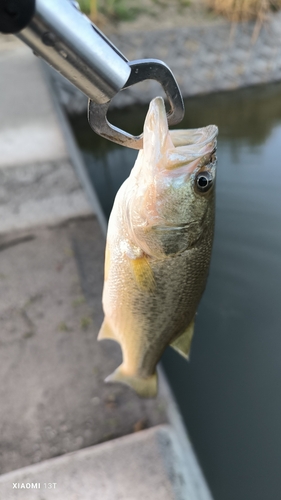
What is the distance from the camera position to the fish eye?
1092mm

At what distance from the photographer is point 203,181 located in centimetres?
110

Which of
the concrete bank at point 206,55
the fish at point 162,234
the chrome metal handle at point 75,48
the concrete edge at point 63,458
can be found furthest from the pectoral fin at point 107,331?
the concrete bank at point 206,55

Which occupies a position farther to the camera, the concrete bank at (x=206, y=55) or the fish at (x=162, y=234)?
the concrete bank at (x=206, y=55)

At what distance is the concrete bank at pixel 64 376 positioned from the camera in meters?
1.67

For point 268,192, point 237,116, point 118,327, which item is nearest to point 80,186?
point 118,327

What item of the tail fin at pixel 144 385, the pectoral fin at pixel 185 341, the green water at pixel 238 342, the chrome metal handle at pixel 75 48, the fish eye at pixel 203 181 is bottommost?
the green water at pixel 238 342

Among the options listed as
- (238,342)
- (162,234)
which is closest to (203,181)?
(162,234)

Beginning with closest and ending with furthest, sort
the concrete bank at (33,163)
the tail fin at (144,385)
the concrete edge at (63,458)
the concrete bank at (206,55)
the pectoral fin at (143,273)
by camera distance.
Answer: the pectoral fin at (143,273), the tail fin at (144,385), the concrete edge at (63,458), the concrete bank at (33,163), the concrete bank at (206,55)

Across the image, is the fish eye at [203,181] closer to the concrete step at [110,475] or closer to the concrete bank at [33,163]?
the concrete step at [110,475]

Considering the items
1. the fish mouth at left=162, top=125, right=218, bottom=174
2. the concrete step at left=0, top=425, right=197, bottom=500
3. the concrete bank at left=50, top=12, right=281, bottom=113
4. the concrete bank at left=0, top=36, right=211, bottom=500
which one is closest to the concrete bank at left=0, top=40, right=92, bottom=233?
the concrete bank at left=0, top=36, right=211, bottom=500

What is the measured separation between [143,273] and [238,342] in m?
2.24

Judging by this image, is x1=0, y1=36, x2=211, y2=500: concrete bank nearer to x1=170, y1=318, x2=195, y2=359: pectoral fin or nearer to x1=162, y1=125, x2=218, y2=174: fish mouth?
x1=170, y1=318, x2=195, y2=359: pectoral fin

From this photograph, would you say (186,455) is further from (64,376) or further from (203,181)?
(203,181)

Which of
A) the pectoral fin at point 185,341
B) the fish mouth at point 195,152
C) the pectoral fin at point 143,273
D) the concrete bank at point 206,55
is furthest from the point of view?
the concrete bank at point 206,55
